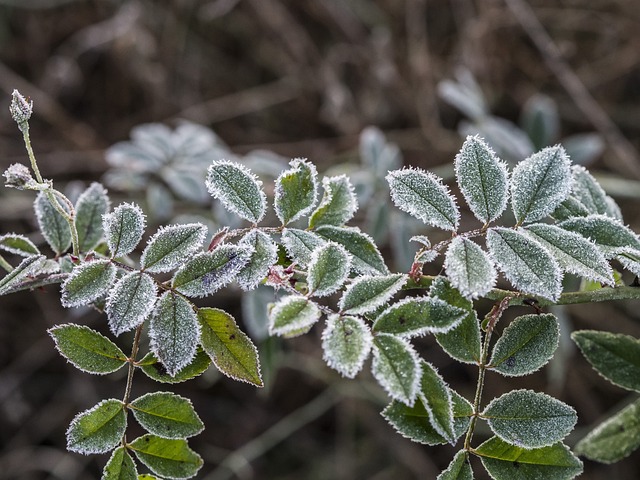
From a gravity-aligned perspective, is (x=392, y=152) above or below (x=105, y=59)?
above

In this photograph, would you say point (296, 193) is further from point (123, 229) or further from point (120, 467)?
point (120, 467)

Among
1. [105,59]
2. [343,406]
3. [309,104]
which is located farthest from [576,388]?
[105,59]

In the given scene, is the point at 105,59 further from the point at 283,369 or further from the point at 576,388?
the point at 576,388

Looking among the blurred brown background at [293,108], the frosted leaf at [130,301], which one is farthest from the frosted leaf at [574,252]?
the blurred brown background at [293,108]

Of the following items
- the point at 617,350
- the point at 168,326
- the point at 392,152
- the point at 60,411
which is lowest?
the point at 60,411

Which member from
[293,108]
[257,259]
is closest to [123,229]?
[257,259]

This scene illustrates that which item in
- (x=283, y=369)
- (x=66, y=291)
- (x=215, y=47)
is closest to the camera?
(x=66, y=291)
